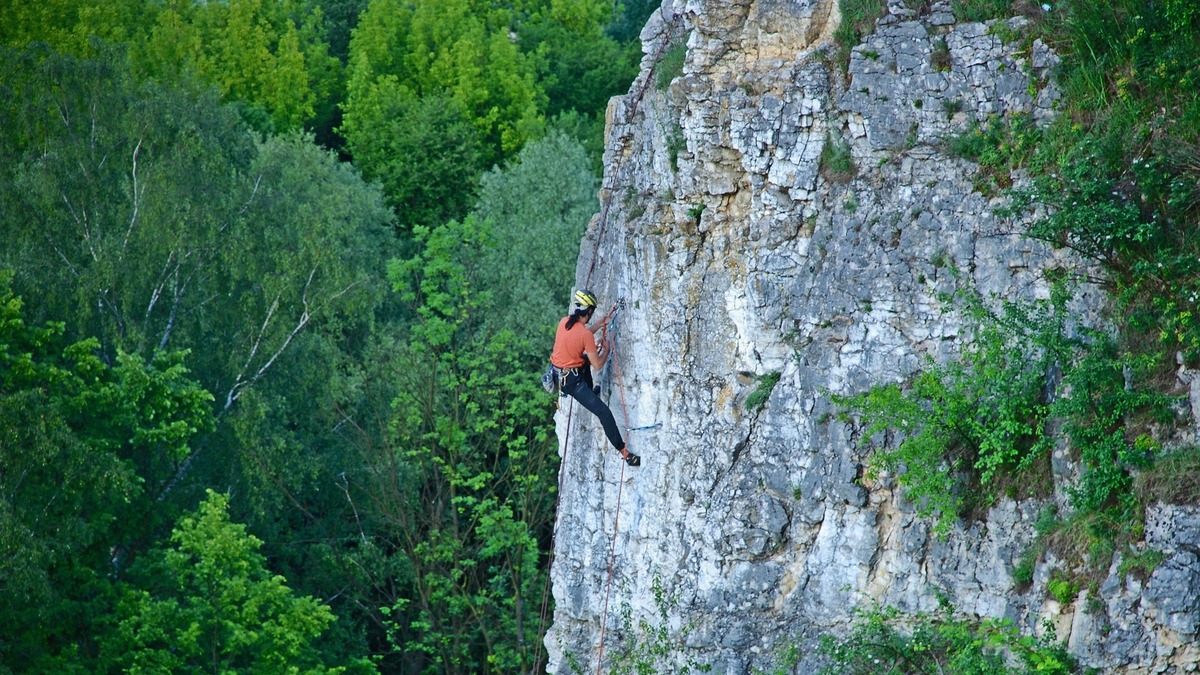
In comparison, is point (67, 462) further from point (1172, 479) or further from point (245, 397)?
point (1172, 479)

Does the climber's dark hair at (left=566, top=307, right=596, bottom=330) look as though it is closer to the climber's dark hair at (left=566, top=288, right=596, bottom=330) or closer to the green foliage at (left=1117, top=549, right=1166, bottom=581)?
the climber's dark hair at (left=566, top=288, right=596, bottom=330)

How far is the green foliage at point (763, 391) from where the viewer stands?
1508 cm

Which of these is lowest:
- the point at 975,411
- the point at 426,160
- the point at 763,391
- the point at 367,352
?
the point at 975,411

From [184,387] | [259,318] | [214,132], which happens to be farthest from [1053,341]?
[214,132]

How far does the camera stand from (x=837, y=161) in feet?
47.4

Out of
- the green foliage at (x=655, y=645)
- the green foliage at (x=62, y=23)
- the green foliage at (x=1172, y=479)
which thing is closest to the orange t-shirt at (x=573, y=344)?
the green foliage at (x=655, y=645)

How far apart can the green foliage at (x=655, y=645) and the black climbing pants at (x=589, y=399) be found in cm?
167

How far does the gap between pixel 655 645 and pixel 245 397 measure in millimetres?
11671

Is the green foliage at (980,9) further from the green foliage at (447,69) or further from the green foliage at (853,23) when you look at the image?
the green foliage at (447,69)

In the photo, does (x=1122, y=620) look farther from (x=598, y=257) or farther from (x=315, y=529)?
(x=315, y=529)

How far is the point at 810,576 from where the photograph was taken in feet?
47.9

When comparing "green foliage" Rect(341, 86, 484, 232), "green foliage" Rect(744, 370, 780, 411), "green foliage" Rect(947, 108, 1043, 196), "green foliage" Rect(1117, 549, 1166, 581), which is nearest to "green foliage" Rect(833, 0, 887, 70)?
"green foliage" Rect(947, 108, 1043, 196)

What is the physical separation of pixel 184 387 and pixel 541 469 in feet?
22.9

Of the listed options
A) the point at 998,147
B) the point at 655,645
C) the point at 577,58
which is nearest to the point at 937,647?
the point at 655,645
